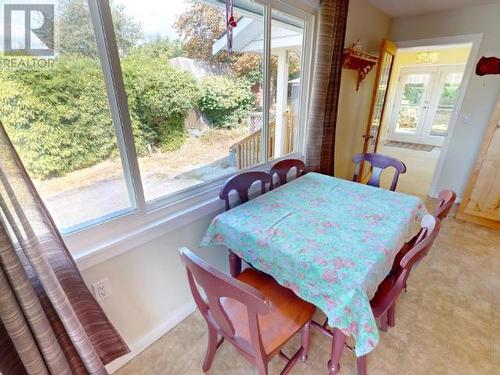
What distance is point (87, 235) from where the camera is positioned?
3.64 feet

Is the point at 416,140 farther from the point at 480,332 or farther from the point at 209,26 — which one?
the point at 209,26

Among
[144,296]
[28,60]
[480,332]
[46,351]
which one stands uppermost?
[28,60]

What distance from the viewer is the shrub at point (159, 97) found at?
1.20 m

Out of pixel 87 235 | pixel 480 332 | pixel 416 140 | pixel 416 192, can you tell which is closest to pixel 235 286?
pixel 87 235

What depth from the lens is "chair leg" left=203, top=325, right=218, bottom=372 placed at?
1.20 metres

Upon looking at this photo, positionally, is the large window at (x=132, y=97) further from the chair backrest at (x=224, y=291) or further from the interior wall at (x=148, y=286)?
the chair backrest at (x=224, y=291)

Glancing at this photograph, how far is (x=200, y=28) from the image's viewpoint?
1.47 metres

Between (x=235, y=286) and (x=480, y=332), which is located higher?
(x=235, y=286)

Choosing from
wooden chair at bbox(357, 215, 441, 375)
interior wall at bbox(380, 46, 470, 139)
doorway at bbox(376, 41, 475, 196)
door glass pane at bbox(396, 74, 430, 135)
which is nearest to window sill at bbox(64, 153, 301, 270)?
wooden chair at bbox(357, 215, 441, 375)

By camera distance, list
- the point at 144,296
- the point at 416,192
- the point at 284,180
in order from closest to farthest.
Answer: the point at 144,296 → the point at 284,180 → the point at 416,192

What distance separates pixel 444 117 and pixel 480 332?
6.26 metres

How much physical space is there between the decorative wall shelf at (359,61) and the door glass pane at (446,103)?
4466 millimetres

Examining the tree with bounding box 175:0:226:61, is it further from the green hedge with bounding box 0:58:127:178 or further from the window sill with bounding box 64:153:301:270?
the window sill with bounding box 64:153:301:270

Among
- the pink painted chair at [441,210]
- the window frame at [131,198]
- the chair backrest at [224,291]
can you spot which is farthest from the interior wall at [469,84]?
the chair backrest at [224,291]
